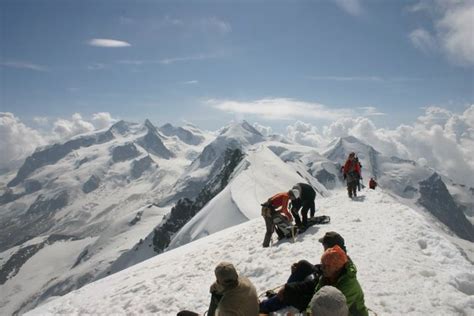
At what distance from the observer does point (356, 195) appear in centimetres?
2655

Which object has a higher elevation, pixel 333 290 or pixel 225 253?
pixel 333 290

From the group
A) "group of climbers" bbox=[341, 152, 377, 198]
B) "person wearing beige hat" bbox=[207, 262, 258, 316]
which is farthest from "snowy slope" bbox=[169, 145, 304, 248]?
"person wearing beige hat" bbox=[207, 262, 258, 316]

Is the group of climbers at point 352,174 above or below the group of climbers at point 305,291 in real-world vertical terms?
above

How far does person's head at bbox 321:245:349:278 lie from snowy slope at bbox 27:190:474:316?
297cm

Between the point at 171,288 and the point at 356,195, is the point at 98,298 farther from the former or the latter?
the point at 356,195

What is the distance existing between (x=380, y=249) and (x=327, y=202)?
1208 cm

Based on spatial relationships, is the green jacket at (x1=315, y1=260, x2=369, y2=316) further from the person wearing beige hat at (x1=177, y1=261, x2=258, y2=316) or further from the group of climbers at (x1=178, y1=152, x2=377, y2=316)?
the person wearing beige hat at (x1=177, y1=261, x2=258, y2=316)

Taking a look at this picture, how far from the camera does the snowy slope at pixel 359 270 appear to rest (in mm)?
10789

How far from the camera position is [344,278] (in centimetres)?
818

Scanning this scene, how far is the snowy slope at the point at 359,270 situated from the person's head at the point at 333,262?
2.97 metres

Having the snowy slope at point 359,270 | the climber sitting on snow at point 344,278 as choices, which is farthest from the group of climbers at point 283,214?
the climber sitting on snow at point 344,278

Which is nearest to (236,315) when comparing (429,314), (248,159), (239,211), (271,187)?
(429,314)

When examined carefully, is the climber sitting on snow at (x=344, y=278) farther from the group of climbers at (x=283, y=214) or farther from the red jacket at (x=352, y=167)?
the red jacket at (x=352, y=167)

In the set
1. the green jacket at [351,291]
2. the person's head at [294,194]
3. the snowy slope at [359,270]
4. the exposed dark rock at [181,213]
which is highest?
the person's head at [294,194]
